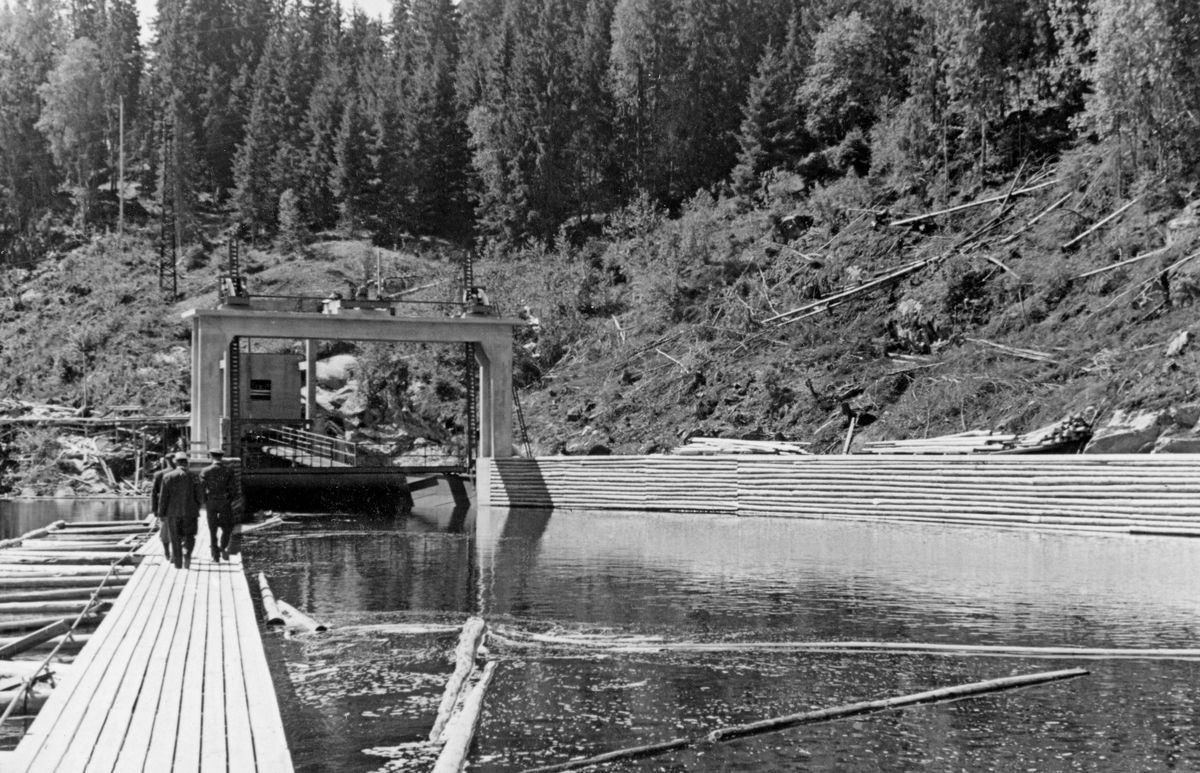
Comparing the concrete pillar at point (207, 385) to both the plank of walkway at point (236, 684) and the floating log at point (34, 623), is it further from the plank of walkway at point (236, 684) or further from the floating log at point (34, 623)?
the floating log at point (34, 623)

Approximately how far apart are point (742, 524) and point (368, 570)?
12093mm

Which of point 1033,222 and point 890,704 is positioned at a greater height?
point 1033,222

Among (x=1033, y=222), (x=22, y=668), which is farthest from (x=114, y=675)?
(x=1033, y=222)

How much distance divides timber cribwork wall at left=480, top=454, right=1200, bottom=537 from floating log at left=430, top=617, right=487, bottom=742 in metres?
14.7

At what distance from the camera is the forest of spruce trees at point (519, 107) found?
172 ft

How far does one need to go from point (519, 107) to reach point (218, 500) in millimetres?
62211

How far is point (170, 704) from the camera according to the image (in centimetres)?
941

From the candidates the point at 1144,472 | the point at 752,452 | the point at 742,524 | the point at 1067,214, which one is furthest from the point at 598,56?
the point at 1144,472

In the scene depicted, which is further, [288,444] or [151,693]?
[288,444]

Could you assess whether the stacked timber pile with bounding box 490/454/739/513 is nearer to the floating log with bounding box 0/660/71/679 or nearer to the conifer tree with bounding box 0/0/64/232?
the floating log with bounding box 0/660/71/679

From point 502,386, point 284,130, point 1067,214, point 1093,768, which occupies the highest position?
point 284,130

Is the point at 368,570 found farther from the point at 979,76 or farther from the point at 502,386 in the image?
the point at 979,76

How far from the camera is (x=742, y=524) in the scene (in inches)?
1233

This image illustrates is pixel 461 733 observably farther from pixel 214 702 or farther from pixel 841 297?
pixel 841 297
